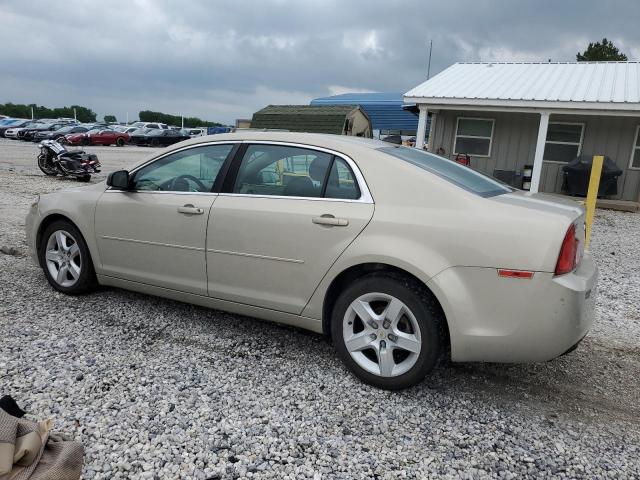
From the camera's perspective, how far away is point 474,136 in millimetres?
15672

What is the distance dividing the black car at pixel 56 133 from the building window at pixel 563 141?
29.7 metres

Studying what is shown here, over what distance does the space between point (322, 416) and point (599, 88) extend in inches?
553

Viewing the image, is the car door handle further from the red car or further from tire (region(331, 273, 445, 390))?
the red car

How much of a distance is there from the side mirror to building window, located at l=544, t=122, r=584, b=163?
13861 mm

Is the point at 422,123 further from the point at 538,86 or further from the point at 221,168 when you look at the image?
the point at 221,168

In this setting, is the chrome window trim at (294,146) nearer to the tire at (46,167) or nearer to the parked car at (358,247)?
the parked car at (358,247)

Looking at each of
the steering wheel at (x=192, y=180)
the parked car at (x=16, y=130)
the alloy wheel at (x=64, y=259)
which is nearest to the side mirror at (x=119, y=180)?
the steering wheel at (x=192, y=180)

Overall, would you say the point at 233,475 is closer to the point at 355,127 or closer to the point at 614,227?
the point at 614,227

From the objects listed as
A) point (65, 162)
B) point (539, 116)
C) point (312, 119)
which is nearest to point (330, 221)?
point (539, 116)

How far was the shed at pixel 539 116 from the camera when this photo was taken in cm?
1307

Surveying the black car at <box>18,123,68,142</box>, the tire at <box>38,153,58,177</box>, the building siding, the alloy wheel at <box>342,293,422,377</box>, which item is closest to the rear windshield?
the alloy wheel at <box>342,293,422,377</box>

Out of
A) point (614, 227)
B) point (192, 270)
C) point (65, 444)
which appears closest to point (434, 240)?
point (192, 270)

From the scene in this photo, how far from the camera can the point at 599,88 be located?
13.6 m

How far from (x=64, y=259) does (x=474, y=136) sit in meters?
13.6
